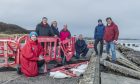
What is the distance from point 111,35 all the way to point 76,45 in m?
3.35

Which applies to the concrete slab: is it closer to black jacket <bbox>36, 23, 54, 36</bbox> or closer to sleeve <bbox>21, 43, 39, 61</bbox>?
sleeve <bbox>21, 43, 39, 61</bbox>

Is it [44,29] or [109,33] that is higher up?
[44,29]

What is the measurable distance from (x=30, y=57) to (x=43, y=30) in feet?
8.91

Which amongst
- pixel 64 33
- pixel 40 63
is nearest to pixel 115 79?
→ pixel 40 63

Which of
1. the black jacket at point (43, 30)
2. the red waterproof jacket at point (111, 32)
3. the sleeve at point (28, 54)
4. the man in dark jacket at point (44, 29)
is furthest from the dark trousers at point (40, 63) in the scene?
the red waterproof jacket at point (111, 32)

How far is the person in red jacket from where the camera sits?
13.2 m

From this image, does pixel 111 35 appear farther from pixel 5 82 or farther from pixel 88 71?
pixel 5 82

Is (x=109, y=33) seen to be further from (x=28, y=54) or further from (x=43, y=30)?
(x=28, y=54)

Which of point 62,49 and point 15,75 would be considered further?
point 62,49

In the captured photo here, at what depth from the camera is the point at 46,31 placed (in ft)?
51.9

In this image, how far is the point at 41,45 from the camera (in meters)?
15.4

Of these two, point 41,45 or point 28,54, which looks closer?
point 28,54

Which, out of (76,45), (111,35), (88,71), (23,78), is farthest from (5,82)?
(76,45)

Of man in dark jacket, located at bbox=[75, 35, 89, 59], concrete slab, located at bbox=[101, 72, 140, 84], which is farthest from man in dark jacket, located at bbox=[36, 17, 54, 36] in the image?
man in dark jacket, located at bbox=[75, 35, 89, 59]
